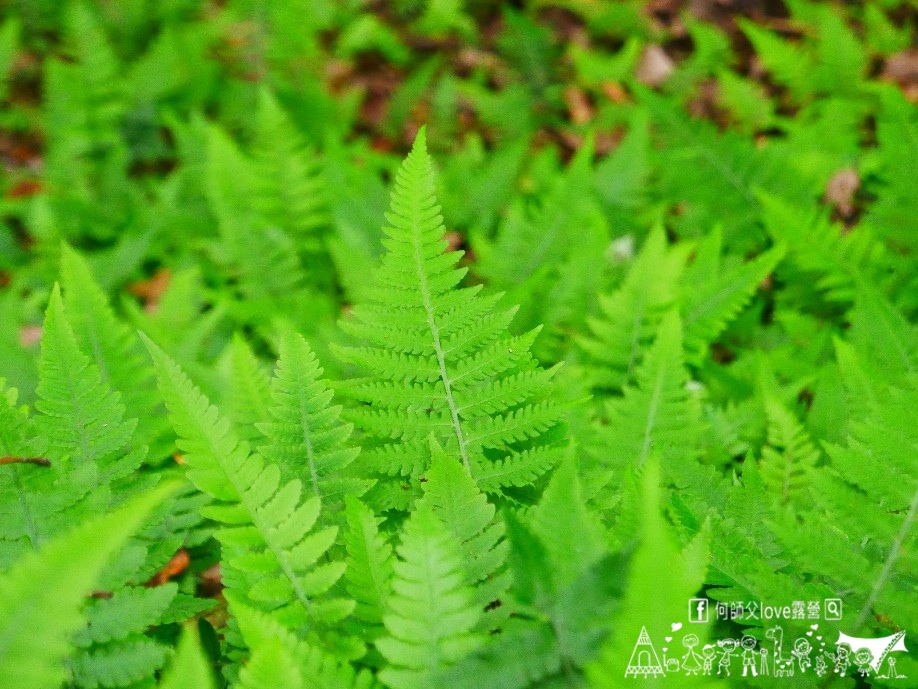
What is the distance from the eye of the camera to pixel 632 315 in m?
2.03

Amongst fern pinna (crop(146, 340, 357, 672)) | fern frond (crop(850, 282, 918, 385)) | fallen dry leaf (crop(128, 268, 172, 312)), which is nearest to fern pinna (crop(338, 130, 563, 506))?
fern pinna (crop(146, 340, 357, 672))

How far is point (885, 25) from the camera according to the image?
10.5ft

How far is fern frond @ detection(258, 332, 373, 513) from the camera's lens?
1.31 meters

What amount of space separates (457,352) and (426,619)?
1.67ft

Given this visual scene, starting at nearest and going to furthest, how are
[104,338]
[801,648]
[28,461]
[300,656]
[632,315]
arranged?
[300,656] → [801,648] → [28,461] → [104,338] → [632,315]

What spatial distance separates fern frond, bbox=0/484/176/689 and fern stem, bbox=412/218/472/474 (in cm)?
64

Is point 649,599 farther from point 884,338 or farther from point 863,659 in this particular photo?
point 884,338

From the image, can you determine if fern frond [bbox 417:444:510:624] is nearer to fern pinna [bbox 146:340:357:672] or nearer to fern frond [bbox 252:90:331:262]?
fern pinna [bbox 146:340:357:672]

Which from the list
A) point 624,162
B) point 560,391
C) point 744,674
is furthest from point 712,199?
point 744,674

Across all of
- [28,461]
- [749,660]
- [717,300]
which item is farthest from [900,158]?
[28,461]

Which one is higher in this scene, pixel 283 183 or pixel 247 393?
pixel 283 183

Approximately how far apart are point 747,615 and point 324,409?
2.84 ft

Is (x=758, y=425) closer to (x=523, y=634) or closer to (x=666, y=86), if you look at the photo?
(x=523, y=634)

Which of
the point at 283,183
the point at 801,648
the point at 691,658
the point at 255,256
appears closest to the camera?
the point at 691,658
